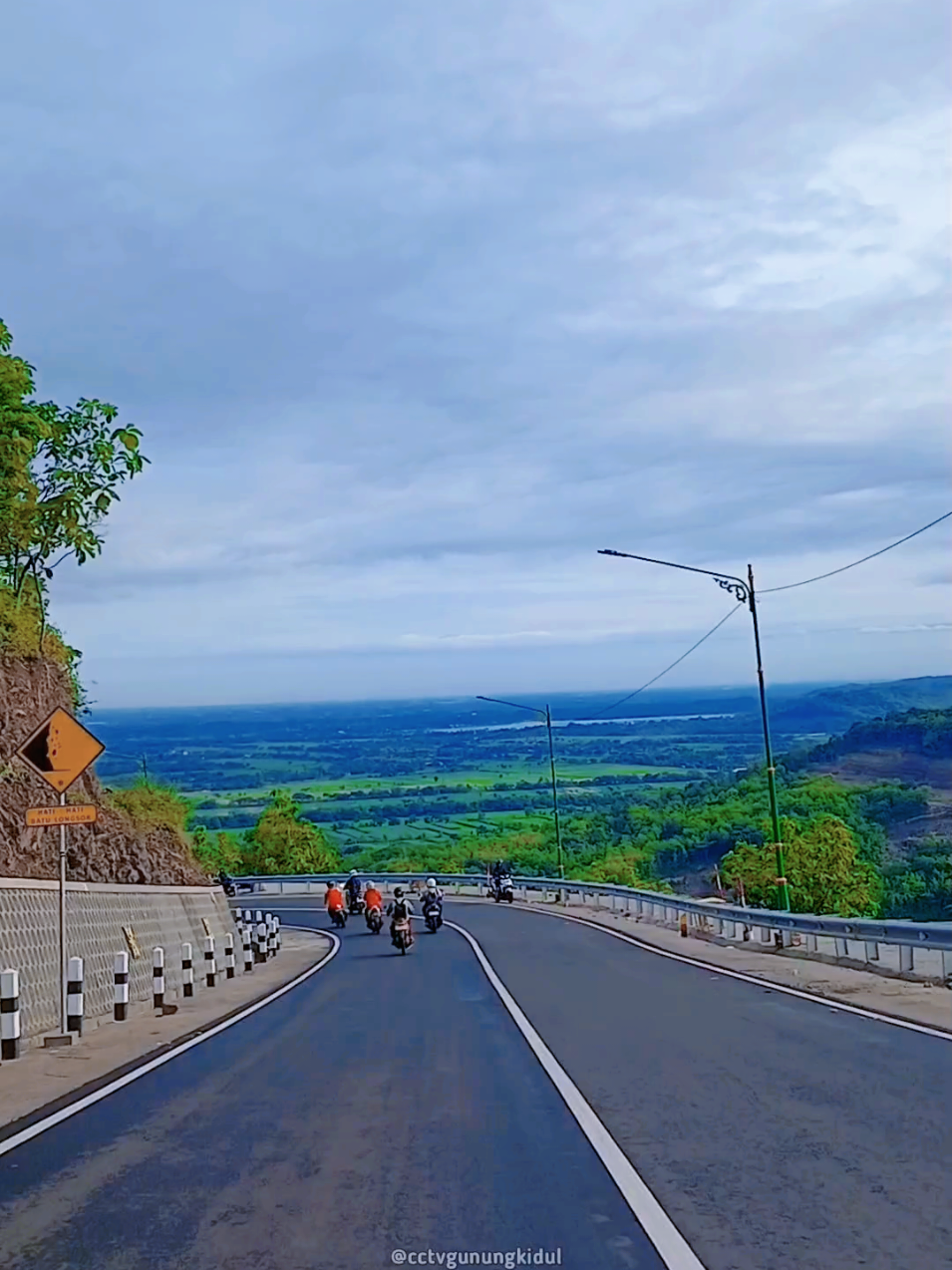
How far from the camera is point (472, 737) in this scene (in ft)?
654

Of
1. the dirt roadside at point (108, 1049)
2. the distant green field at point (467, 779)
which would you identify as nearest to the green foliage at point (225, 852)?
the distant green field at point (467, 779)

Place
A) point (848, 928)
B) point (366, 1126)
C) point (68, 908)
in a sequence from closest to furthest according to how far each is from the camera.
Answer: point (366, 1126)
point (68, 908)
point (848, 928)

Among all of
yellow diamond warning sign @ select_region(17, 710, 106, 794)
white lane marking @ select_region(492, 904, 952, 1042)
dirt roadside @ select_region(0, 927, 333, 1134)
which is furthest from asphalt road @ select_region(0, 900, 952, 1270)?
yellow diamond warning sign @ select_region(17, 710, 106, 794)

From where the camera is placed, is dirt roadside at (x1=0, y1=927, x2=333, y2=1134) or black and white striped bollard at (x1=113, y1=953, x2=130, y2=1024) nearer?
dirt roadside at (x1=0, y1=927, x2=333, y2=1134)

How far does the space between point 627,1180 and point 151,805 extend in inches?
1271

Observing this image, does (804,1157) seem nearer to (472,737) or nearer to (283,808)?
(283,808)

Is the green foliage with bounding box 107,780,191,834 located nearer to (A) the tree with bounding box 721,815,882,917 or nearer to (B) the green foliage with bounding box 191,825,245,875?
(A) the tree with bounding box 721,815,882,917

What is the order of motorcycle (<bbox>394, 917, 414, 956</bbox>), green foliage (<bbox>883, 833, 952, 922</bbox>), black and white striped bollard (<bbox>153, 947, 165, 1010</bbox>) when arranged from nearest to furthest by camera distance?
1. black and white striped bollard (<bbox>153, 947, 165, 1010</bbox>)
2. motorcycle (<bbox>394, 917, 414, 956</bbox>)
3. green foliage (<bbox>883, 833, 952, 922</bbox>)

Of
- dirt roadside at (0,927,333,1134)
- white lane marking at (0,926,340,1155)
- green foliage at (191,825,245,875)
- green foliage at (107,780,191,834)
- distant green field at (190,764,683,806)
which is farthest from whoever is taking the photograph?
distant green field at (190,764,683,806)

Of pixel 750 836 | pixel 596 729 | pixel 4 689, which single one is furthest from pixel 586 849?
pixel 596 729

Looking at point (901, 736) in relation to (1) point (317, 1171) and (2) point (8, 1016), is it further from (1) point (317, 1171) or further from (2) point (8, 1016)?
(1) point (317, 1171)

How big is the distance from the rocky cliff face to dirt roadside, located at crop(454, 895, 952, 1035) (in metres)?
11.3

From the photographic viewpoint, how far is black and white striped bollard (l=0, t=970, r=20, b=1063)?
13.2m

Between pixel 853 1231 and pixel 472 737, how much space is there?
7613 inches
